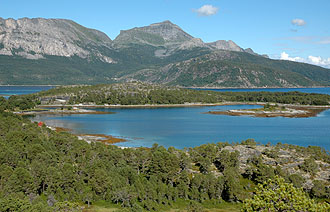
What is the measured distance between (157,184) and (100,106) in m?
150

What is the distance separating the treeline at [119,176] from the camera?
140 ft

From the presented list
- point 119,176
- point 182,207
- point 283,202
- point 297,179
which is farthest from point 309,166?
point 283,202

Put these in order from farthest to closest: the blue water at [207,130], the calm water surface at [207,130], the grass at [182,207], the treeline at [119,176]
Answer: the calm water surface at [207,130]
the blue water at [207,130]
the treeline at [119,176]
the grass at [182,207]

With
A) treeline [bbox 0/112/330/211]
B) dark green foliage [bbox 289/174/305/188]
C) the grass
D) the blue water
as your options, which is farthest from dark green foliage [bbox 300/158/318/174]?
the blue water

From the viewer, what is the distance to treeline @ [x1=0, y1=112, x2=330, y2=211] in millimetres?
42656

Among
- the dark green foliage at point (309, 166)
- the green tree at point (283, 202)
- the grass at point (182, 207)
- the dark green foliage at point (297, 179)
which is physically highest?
the green tree at point (283, 202)

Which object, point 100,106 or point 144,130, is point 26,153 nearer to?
point 144,130

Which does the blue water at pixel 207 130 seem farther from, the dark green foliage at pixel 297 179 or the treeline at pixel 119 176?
the dark green foliage at pixel 297 179

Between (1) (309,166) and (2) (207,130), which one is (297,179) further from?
(2) (207,130)

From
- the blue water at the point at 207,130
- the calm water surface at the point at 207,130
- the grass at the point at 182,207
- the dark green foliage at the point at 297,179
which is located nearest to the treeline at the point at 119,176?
the dark green foliage at the point at 297,179

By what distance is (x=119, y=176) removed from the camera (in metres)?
48.8

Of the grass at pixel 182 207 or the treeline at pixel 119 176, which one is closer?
the grass at pixel 182 207

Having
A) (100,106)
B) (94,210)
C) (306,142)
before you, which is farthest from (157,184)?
(100,106)

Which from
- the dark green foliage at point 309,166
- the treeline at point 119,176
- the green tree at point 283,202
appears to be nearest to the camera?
the green tree at point 283,202
